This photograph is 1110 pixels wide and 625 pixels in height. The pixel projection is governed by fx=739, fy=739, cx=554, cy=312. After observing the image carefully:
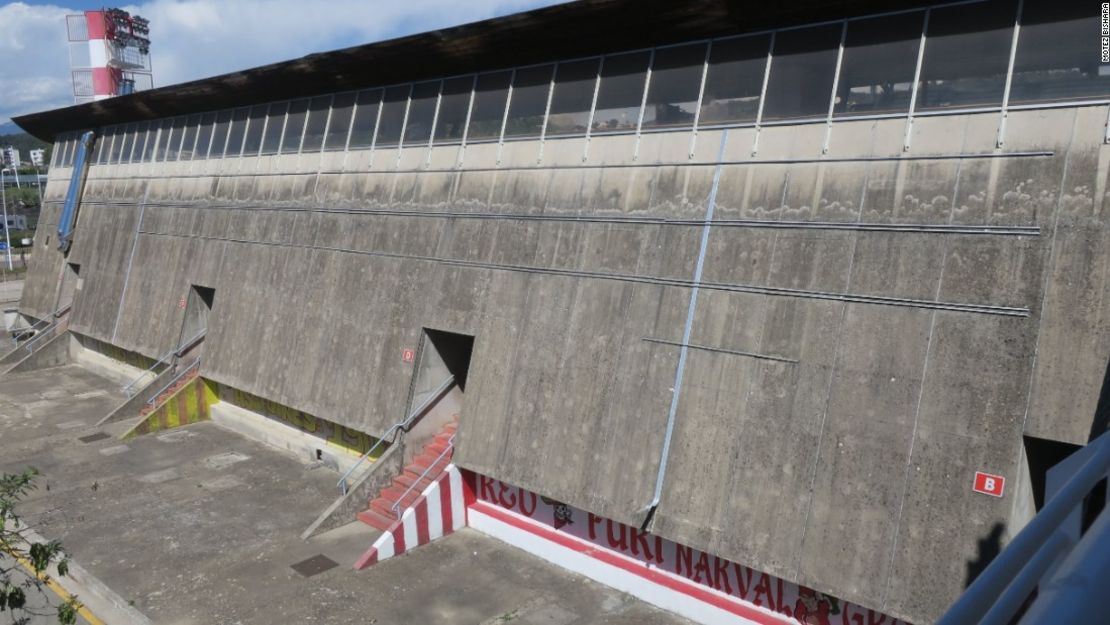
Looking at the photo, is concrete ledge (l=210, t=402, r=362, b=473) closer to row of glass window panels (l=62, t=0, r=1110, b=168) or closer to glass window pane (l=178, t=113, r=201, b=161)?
row of glass window panels (l=62, t=0, r=1110, b=168)

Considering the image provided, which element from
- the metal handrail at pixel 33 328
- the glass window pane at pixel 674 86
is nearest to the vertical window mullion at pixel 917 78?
the glass window pane at pixel 674 86

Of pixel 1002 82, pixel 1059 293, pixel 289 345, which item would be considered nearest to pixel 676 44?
pixel 1002 82

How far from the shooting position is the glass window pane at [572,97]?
693 inches

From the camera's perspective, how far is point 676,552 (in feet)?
46.9

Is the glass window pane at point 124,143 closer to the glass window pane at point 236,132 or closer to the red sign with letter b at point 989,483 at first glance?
the glass window pane at point 236,132

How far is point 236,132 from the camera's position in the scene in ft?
94.5

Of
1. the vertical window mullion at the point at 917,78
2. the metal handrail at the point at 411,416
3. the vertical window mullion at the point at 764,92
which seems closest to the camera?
the vertical window mullion at the point at 917,78

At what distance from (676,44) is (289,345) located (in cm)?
1469

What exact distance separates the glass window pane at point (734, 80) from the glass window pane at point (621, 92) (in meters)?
1.70

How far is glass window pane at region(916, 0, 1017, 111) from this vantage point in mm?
12164

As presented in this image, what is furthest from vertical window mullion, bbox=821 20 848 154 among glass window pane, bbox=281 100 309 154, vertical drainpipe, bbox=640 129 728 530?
glass window pane, bbox=281 100 309 154

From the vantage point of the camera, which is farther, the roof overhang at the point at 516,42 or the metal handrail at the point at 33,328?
the metal handrail at the point at 33,328

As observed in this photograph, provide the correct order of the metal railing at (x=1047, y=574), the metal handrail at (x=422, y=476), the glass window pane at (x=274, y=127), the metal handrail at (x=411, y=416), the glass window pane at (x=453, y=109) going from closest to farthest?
the metal railing at (x=1047, y=574), the metal handrail at (x=422, y=476), the metal handrail at (x=411, y=416), the glass window pane at (x=453, y=109), the glass window pane at (x=274, y=127)

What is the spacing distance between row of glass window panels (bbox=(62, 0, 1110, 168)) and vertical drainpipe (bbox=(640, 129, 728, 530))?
1.25 metres
